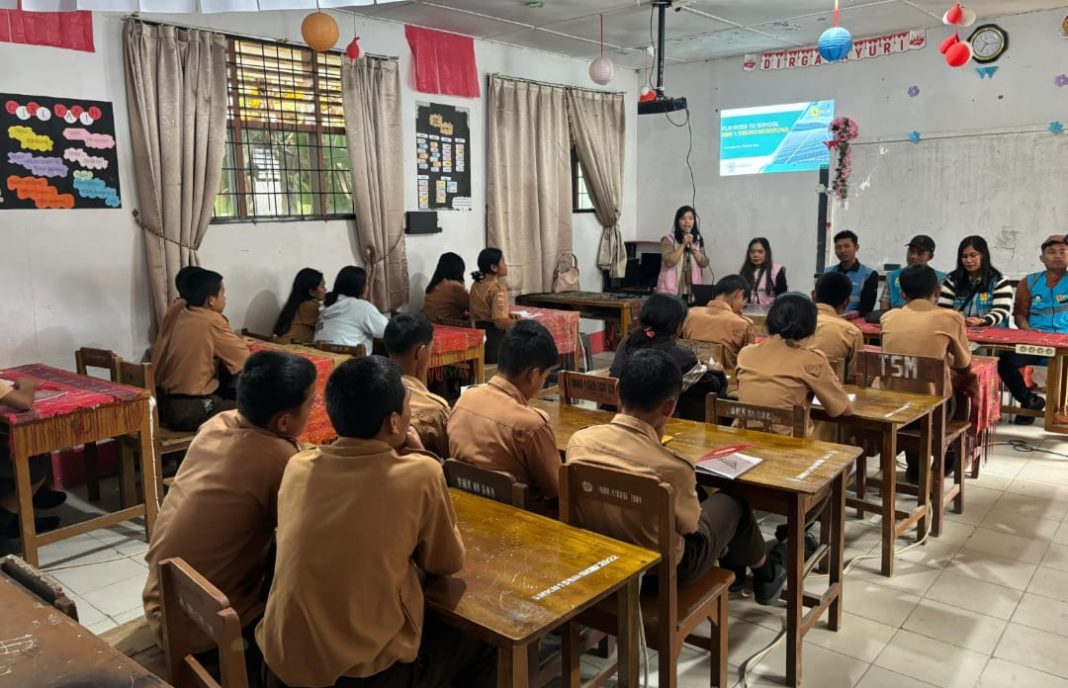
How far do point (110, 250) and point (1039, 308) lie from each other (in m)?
5.73

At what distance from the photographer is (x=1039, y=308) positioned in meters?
5.27

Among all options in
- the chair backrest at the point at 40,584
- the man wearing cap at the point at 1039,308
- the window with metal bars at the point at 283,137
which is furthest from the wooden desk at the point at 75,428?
the man wearing cap at the point at 1039,308

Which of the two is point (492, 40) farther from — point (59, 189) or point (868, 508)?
point (868, 508)

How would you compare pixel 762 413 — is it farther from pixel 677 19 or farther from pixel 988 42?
pixel 988 42

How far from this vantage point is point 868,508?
335cm

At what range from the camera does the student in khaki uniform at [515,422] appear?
2.34 m

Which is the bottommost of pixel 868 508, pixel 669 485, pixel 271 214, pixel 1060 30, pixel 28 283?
pixel 868 508

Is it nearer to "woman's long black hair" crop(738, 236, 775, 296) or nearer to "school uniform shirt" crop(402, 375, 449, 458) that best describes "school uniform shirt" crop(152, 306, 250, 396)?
"school uniform shirt" crop(402, 375, 449, 458)

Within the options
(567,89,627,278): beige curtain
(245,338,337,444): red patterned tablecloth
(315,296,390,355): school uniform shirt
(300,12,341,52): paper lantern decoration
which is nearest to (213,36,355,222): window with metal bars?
(315,296,390,355): school uniform shirt

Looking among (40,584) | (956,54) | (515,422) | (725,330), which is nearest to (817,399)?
(725,330)

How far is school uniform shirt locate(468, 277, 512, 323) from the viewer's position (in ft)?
18.0

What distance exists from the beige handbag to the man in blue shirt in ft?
7.51

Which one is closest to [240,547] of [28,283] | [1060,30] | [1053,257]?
[28,283]

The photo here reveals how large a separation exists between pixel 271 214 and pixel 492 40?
243cm
